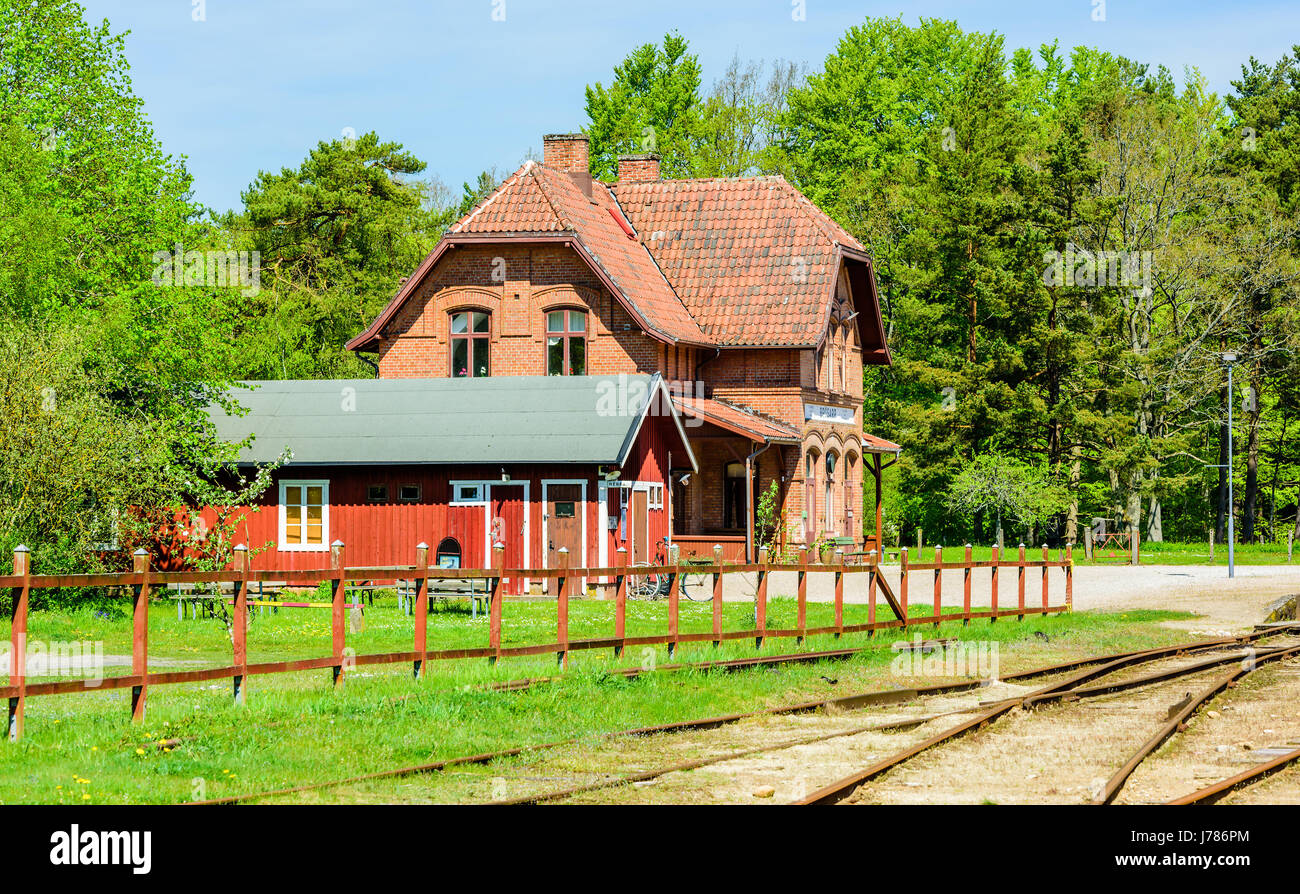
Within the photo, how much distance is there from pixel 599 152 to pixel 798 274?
31477mm

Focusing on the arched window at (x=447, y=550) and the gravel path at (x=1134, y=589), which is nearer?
the gravel path at (x=1134, y=589)

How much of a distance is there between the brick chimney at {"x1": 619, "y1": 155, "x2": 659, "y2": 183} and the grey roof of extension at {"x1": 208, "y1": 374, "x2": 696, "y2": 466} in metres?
16.5

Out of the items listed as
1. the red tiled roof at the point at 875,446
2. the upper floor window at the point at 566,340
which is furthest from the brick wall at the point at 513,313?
the red tiled roof at the point at 875,446

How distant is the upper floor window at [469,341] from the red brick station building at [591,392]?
7 cm

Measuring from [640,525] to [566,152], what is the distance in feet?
57.6

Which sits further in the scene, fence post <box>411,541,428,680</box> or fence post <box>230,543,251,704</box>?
fence post <box>411,541,428,680</box>

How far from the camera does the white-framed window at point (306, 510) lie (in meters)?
34.2

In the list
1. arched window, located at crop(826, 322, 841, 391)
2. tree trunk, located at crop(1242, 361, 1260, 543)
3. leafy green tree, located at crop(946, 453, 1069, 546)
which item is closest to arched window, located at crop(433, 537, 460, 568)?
arched window, located at crop(826, 322, 841, 391)

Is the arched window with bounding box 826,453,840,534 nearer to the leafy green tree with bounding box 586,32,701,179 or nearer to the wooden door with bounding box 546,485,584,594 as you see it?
the wooden door with bounding box 546,485,584,594

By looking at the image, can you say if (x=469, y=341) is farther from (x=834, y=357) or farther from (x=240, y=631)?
(x=240, y=631)

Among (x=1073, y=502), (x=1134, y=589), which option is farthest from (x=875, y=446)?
(x=1134, y=589)

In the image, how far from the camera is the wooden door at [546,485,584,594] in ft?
109

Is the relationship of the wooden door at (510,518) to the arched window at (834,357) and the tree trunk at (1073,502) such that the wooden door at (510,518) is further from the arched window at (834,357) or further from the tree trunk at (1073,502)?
the tree trunk at (1073,502)
